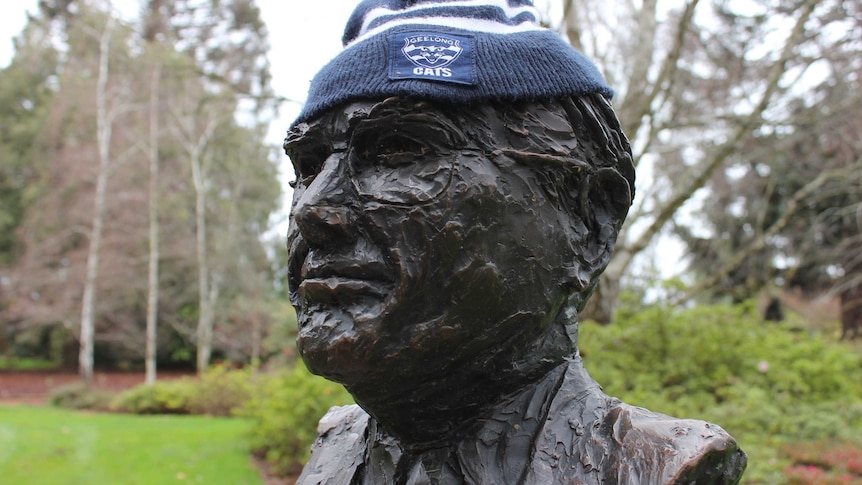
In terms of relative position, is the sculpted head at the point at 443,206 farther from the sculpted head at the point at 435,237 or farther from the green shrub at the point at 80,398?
the green shrub at the point at 80,398

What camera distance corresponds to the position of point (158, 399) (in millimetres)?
15164

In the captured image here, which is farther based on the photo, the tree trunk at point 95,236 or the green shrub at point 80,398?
the tree trunk at point 95,236

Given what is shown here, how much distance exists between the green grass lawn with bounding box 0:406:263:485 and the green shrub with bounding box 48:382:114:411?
2941 millimetres

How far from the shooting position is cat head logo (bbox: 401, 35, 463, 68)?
4.72 feet

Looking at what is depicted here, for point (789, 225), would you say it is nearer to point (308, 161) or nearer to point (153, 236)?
point (308, 161)

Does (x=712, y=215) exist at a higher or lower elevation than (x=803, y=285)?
higher

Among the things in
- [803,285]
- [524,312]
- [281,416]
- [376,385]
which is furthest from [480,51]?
[803,285]

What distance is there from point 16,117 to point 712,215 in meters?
26.2

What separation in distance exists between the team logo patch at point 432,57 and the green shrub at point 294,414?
538 cm

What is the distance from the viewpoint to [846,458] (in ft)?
17.4

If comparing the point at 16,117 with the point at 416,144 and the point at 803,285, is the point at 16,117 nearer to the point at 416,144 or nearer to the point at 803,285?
the point at 803,285

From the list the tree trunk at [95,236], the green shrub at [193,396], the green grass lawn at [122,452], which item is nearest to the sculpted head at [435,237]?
the green grass lawn at [122,452]

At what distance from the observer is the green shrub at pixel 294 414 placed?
6.85 m

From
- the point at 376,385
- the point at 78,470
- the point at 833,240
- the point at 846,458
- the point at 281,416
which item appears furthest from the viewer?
the point at 833,240
